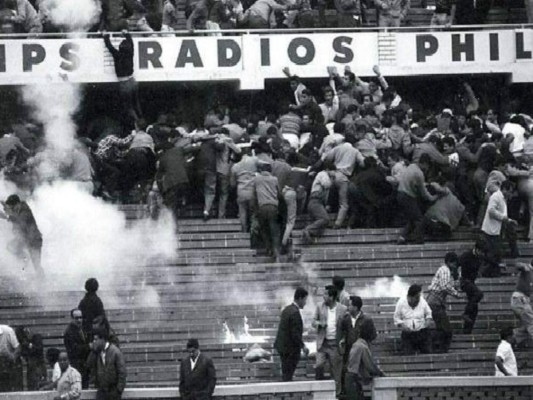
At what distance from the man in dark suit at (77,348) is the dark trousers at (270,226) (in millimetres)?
5542

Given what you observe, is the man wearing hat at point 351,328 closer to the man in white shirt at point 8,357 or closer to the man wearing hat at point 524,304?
the man wearing hat at point 524,304

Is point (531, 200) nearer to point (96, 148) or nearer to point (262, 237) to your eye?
point (262, 237)

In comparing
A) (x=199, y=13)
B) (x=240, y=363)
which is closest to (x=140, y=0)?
(x=199, y=13)

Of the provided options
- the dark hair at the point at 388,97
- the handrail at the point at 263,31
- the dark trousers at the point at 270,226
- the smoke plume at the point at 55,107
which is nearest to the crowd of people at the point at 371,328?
the dark trousers at the point at 270,226

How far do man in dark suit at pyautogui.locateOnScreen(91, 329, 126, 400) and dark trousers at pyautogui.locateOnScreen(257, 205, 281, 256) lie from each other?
6274 mm

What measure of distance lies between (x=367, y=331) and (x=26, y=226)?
6.37 metres

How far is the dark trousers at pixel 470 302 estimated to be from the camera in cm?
3288

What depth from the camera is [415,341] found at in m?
32.3

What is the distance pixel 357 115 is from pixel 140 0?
521cm

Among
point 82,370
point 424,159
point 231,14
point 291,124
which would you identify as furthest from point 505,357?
point 231,14

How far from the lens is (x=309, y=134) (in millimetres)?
38281

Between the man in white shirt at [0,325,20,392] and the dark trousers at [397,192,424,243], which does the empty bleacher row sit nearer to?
the dark trousers at [397,192,424,243]

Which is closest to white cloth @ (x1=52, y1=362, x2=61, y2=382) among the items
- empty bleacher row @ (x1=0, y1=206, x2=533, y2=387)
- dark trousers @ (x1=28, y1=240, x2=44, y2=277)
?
empty bleacher row @ (x1=0, y1=206, x2=533, y2=387)

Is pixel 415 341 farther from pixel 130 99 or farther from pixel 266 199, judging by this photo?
pixel 130 99
